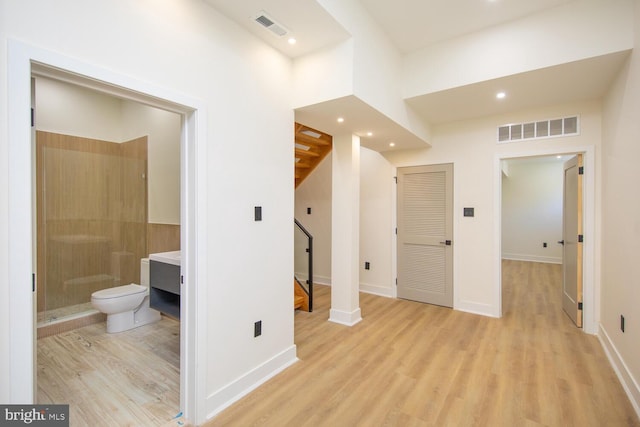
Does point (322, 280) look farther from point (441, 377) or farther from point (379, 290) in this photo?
point (441, 377)

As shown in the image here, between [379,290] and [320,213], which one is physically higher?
[320,213]

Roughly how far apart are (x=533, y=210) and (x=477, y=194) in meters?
5.50

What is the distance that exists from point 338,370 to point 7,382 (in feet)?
6.97

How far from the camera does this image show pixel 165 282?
9.48 feet

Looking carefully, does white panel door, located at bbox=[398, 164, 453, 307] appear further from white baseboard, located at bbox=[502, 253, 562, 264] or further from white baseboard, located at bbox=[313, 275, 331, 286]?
white baseboard, located at bbox=[502, 253, 562, 264]

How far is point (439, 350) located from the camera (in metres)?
2.97

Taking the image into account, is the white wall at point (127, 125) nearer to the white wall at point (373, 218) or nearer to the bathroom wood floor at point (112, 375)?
the bathroom wood floor at point (112, 375)

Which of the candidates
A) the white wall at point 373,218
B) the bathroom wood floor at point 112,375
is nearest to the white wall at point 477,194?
the white wall at point 373,218

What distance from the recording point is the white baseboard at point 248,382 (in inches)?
79.1

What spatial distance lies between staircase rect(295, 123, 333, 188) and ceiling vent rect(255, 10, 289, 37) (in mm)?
1667

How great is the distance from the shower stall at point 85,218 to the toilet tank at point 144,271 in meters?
0.33

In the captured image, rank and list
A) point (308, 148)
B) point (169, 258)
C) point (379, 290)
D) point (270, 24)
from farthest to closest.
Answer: point (379, 290) < point (308, 148) < point (169, 258) < point (270, 24)

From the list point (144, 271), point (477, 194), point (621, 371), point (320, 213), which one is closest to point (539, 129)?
point (477, 194)

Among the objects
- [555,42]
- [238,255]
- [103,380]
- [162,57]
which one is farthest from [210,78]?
[555,42]
